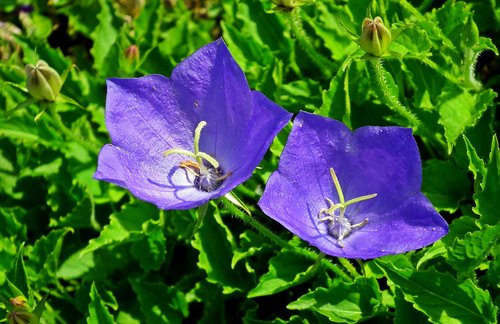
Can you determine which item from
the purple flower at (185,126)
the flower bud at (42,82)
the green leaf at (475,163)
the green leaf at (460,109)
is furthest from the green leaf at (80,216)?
the green leaf at (475,163)

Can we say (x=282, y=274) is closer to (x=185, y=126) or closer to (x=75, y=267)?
(x=185, y=126)

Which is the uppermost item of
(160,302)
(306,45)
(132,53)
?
(132,53)

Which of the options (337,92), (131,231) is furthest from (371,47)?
(131,231)

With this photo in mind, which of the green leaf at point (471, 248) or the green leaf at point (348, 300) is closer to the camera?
the green leaf at point (471, 248)

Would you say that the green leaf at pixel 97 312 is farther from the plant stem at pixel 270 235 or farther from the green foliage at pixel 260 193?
the plant stem at pixel 270 235

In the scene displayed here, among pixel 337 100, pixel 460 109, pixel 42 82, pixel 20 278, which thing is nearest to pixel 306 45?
pixel 337 100

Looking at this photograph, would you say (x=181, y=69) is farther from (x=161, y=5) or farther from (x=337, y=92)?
(x=161, y=5)
